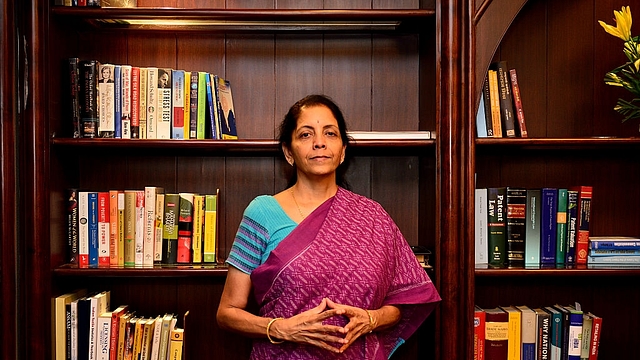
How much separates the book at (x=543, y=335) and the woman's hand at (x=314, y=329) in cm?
77

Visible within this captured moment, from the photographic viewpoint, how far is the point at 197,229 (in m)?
2.09

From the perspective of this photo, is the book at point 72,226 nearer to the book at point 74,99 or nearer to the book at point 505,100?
the book at point 74,99

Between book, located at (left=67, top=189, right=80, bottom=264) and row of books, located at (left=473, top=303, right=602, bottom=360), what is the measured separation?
1.33 metres

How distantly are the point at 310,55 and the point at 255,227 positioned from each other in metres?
0.77

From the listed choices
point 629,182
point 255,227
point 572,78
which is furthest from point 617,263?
point 255,227

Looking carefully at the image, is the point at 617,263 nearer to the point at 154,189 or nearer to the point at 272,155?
the point at 272,155

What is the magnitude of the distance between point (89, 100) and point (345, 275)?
3.34 feet

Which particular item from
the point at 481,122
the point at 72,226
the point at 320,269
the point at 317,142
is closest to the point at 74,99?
the point at 72,226

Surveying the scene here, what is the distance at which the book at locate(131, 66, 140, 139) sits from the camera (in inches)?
80.9

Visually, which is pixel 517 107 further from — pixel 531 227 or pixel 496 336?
pixel 496 336

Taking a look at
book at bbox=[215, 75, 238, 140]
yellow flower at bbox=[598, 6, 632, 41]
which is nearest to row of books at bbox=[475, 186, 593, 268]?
yellow flower at bbox=[598, 6, 632, 41]

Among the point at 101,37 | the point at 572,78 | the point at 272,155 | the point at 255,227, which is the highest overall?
the point at 101,37

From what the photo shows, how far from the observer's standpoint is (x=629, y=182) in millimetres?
2326

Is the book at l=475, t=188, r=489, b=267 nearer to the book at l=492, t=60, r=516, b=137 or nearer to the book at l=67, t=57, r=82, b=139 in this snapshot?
the book at l=492, t=60, r=516, b=137
